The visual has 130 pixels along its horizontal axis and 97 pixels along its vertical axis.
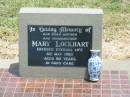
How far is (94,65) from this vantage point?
779 cm

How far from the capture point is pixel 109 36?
10164mm

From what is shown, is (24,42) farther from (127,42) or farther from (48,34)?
(127,42)

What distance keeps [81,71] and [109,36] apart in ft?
7.53

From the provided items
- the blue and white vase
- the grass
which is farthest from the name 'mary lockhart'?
the grass

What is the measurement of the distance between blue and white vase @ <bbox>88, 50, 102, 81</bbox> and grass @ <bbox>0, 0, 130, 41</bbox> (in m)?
2.42

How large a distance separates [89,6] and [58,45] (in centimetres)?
394

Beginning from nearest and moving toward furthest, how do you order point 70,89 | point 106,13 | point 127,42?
point 70,89
point 127,42
point 106,13

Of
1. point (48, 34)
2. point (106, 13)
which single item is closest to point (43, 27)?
point (48, 34)

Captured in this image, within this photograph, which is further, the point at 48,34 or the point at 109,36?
the point at 109,36

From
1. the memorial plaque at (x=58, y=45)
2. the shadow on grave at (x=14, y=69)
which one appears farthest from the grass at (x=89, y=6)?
the memorial plaque at (x=58, y=45)

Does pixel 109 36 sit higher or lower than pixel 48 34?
lower

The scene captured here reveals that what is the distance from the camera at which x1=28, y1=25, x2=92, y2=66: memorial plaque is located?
25.8 ft

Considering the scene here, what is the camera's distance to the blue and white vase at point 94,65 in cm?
778

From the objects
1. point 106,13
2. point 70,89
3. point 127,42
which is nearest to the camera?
point 70,89
